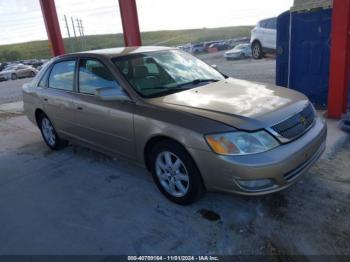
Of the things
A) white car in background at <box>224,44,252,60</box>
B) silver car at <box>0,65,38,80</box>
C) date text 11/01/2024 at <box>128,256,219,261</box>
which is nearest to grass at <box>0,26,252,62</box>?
silver car at <box>0,65,38,80</box>

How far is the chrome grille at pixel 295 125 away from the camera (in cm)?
283

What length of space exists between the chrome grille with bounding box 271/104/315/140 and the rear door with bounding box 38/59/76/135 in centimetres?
271

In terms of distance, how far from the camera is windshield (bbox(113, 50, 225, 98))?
357 cm

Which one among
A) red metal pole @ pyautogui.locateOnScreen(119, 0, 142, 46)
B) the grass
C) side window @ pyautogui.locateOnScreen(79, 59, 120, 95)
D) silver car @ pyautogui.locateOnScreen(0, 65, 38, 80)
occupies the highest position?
red metal pole @ pyautogui.locateOnScreen(119, 0, 142, 46)

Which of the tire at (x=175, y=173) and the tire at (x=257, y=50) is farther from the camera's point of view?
the tire at (x=257, y=50)

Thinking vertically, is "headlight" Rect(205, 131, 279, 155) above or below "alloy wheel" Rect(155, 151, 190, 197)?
above

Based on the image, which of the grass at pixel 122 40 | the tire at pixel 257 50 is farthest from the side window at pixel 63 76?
the grass at pixel 122 40

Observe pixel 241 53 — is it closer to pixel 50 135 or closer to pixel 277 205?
pixel 50 135

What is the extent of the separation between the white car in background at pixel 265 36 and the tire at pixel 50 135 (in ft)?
36.7

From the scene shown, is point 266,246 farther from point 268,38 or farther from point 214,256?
point 268,38

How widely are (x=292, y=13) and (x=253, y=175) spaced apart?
4.40 meters

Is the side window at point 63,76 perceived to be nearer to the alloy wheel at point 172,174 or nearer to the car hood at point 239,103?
the car hood at point 239,103

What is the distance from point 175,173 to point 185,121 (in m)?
0.58

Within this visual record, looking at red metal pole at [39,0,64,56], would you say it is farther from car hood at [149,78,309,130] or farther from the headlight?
the headlight
